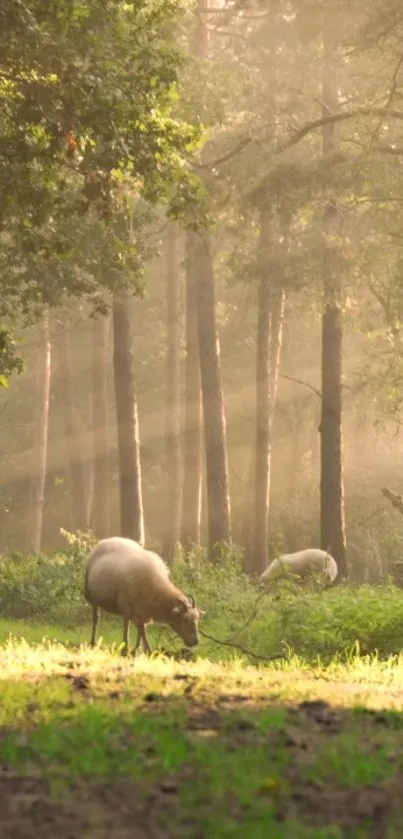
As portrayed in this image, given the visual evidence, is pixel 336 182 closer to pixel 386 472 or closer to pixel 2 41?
pixel 2 41

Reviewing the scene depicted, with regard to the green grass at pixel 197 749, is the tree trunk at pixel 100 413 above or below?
above

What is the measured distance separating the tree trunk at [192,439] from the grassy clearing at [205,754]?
85.9ft

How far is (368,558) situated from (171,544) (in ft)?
18.9

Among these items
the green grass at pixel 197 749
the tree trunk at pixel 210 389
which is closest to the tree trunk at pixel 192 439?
the tree trunk at pixel 210 389

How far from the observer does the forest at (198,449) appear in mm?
7043

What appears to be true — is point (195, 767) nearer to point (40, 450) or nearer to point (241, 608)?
point (241, 608)

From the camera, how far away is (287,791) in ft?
21.7

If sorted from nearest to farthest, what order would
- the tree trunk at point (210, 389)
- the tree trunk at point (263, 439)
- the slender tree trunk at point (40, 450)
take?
the tree trunk at point (210, 389) < the tree trunk at point (263, 439) < the slender tree trunk at point (40, 450)

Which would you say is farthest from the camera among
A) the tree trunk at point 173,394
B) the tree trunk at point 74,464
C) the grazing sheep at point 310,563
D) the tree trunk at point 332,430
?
the tree trunk at point 74,464

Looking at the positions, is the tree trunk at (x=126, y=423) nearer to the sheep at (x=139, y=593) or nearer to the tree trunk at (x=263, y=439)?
the tree trunk at (x=263, y=439)

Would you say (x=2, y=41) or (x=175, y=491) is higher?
(x=2, y=41)

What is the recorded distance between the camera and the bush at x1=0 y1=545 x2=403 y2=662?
15.8 meters

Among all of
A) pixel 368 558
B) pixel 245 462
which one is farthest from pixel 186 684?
pixel 245 462

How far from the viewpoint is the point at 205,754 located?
7305 mm
